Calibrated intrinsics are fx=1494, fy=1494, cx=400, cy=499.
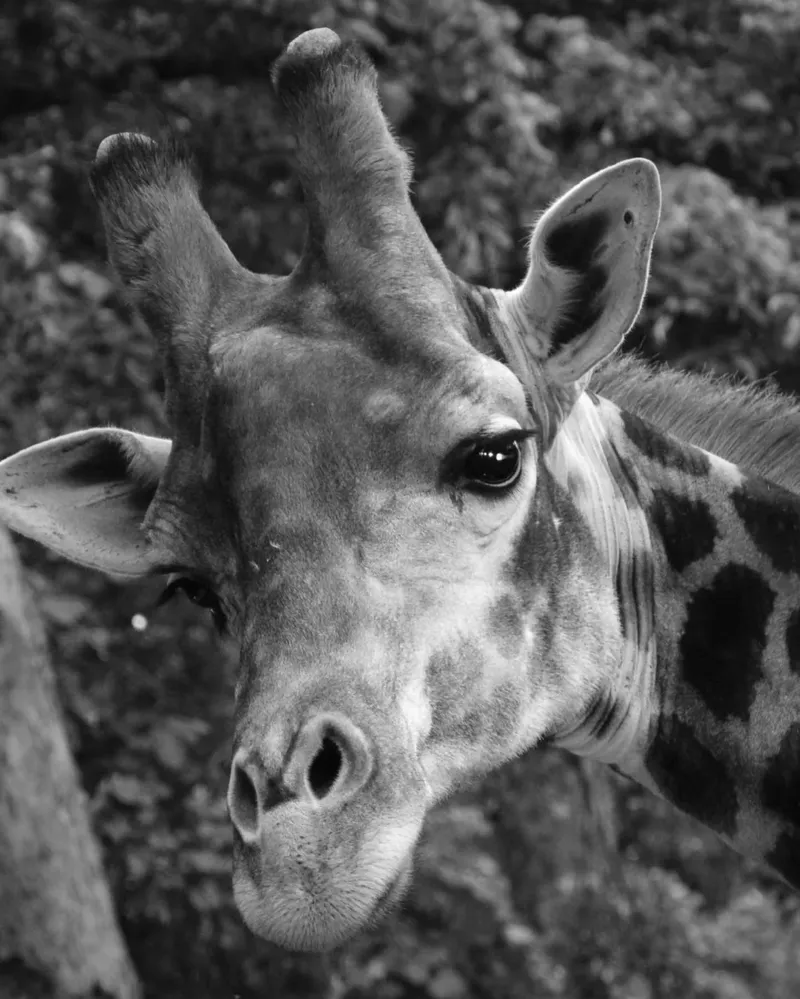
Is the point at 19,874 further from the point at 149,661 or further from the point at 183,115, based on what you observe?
the point at 183,115

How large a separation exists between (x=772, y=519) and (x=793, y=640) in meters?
0.32

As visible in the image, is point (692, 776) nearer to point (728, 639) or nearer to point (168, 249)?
point (728, 639)

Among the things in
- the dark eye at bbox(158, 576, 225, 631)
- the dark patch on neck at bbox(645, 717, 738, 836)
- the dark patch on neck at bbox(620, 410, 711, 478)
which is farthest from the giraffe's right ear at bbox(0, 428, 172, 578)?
the dark patch on neck at bbox(645, 717, 738, 836)

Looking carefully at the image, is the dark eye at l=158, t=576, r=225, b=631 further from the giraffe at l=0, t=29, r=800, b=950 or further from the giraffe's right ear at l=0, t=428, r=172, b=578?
the giraffe's right ear at l=0, t=428, r=172, b=578

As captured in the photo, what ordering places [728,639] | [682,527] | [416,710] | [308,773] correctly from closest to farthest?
1. [308,773]
2. [416,710]
3. [728,639]
4. [682,527]

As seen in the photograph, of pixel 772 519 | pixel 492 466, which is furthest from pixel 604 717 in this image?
pixel 492 466

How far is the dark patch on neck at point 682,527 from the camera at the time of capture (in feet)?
11.9

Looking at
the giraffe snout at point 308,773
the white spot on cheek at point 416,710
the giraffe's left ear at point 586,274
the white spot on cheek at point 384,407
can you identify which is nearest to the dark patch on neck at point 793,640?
the giraffe's left ear at point 586,274

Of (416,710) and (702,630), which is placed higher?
(416,710)

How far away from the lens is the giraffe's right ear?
3777mm

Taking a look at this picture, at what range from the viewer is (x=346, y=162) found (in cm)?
347

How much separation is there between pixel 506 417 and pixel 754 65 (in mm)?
5800

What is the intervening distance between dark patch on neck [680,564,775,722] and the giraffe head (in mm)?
233

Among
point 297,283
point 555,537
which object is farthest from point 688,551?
point 297,283
